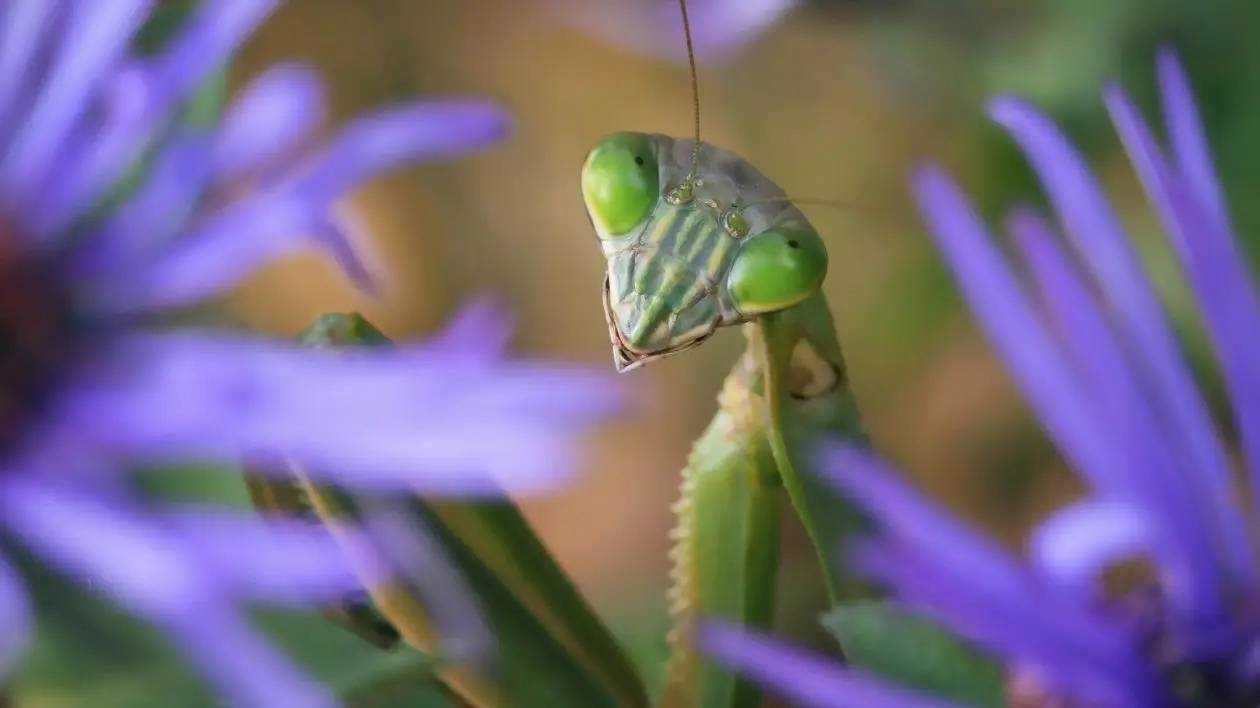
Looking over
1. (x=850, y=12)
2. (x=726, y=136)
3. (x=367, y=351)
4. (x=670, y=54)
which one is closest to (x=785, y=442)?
(x=367, y=351)

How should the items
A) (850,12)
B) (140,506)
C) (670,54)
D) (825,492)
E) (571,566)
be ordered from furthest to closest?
(571,566) → (670,54) → (850,12) → (825,492) → (140,506)

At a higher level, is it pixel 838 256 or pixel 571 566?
pixel 838 256

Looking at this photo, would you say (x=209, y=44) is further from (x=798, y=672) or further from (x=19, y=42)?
(x=798, y=672)

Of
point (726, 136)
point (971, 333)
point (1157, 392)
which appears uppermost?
point (726, 136)

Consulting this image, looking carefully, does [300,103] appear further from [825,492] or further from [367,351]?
[825,492]

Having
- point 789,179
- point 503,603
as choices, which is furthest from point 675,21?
point 503,603

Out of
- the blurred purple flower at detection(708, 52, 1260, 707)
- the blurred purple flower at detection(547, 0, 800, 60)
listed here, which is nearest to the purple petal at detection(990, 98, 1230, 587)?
the blurred purple flower at detection(708, 52, 1260, 707)
